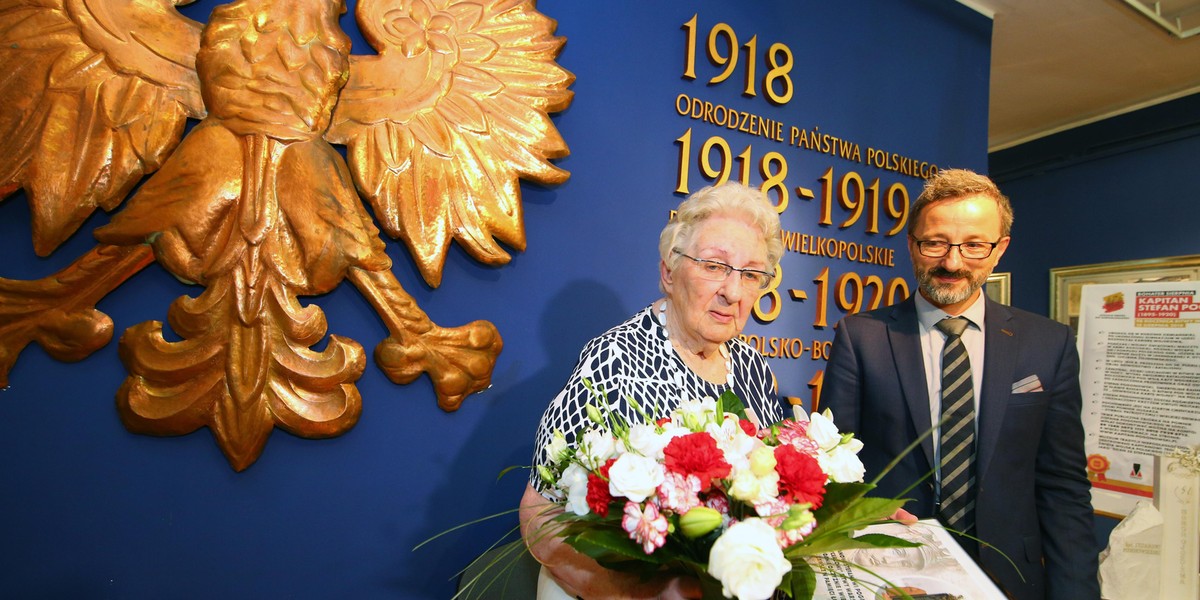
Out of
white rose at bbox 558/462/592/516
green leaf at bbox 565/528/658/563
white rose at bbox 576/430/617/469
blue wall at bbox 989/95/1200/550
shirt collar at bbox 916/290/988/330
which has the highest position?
blue wall at bbox 989/95/1200/550

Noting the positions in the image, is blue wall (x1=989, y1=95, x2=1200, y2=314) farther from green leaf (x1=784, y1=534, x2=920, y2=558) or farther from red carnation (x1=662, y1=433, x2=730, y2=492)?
red carnation (x1=662, y1=433, x2=730, y2=492)

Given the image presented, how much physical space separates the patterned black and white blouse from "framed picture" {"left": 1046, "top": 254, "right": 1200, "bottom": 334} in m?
3.99

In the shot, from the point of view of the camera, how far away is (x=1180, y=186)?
4.39 m

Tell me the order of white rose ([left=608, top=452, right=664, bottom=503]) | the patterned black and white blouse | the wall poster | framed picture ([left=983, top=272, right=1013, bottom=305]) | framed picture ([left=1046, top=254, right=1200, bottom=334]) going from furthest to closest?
framed picture ([left=983, top=272, right=1013, bottom=305])
framed picture ([left=1046, top=254, right=1200, bottom=334])
the wall poster
the patterned black and white blouse
white rose ([left=608, top=452, right=664, bottom=503])

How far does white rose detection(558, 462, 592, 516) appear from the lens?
2.95ft

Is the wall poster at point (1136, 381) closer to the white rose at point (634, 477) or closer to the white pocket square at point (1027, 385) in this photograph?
the white pocket square at point (1027, 385)

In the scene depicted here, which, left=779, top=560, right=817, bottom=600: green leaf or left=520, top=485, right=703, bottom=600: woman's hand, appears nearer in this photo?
left=779, top=560, right=817, bottom=600: green leaf

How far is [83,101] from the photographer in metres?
1.46

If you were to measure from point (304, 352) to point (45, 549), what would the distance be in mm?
701

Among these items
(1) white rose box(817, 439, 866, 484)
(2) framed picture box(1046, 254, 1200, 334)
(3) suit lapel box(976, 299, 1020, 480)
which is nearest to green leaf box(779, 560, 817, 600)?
(1) white rose box(817, 439, 866, 484)

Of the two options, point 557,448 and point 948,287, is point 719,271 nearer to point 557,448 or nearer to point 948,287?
point 557,448

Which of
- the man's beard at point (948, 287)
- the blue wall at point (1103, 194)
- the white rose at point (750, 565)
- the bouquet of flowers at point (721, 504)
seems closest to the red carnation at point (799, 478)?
the bouquet of flowers at point (721, 504)

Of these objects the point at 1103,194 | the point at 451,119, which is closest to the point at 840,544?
the point at 451,119

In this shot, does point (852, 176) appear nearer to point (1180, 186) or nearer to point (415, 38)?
point (415, 38)
